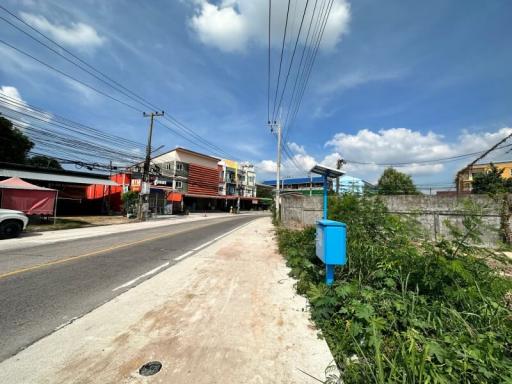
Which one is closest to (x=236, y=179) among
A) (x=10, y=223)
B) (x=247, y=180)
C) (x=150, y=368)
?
(x=247, y=180)

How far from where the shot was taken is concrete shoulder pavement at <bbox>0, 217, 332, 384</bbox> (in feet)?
8.75

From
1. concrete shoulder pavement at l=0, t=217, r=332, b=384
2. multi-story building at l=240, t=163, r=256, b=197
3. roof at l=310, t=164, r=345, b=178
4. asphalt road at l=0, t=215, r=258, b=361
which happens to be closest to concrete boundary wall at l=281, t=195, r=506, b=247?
roof at l=310, t=164, r=345, b=178

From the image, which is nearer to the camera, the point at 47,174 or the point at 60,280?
the point at 60,280

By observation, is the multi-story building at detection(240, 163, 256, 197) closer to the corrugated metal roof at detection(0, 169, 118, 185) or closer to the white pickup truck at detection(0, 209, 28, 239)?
the corrugated metal roof at detection(0, 169, 118, 185)

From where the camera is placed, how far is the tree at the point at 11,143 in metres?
30.6

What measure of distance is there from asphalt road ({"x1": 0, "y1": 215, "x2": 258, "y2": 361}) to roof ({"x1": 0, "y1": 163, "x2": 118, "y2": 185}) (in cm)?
1605

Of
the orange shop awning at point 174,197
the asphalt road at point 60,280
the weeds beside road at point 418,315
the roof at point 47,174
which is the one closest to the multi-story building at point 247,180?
the orange shop awning at point 174,197

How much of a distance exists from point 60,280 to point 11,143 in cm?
3852

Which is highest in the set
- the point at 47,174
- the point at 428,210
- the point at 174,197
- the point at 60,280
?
the point at 47,174

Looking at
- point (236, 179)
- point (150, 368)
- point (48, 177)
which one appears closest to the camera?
point (150, 368)

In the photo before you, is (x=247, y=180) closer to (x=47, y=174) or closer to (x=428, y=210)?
(x=47, y=174)

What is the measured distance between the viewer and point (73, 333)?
3.47m

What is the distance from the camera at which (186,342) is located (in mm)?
3270

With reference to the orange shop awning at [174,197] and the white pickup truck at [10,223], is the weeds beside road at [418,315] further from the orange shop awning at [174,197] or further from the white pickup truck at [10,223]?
the orange shop awning at [174,197]
